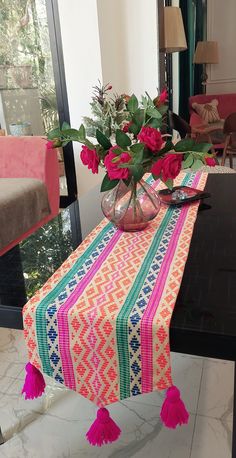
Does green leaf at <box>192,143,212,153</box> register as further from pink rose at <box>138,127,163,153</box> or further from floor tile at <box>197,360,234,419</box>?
floor tile at <box>197,360,234,419</box>

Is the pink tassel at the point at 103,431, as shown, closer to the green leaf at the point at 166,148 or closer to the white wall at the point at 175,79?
the green leaf at the point at 166,148

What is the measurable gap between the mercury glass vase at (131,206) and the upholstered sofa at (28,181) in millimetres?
1276

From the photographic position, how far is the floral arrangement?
91 centimetres

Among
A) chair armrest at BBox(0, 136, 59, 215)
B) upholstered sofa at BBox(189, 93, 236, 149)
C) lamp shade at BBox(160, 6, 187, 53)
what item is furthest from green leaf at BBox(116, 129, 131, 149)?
upholstered sofa at BBox(189, 93, 236, 149)

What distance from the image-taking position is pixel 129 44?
309cm

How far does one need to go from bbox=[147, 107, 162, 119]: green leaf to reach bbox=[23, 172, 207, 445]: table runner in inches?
14.3

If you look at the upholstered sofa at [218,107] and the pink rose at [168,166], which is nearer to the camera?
the pink rose at [168,166]

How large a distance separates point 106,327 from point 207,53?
5138 mm

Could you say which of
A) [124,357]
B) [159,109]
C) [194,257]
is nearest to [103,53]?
[159,109]

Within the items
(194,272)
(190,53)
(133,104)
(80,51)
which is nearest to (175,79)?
(190,53)

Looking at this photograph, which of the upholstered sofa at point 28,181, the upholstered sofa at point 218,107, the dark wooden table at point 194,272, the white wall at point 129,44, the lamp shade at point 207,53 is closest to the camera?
the dark wooden table at point 194,272

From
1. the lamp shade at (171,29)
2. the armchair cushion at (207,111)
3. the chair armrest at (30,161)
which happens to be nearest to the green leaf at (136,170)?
the chair armrest at (30,161)

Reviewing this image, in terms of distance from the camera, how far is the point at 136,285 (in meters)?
0.85

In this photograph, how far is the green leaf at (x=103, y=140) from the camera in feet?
3.22
